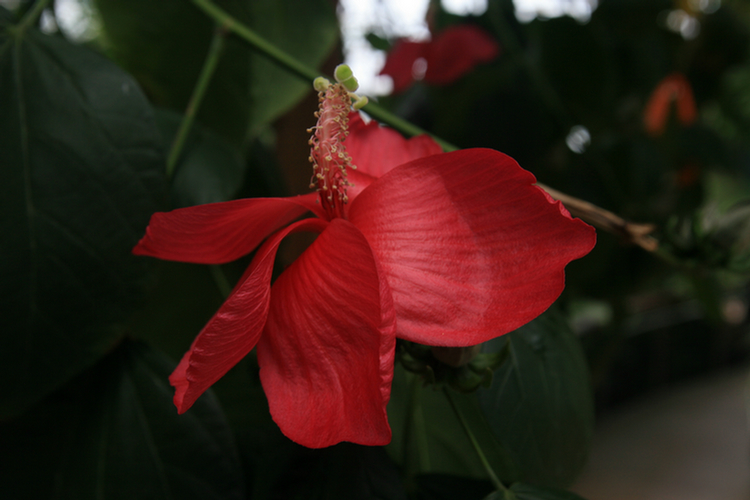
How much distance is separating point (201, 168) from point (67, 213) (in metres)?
0.08

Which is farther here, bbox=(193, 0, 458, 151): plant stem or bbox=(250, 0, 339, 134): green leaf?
bbox=(250, 0, 339, 134): green leaf

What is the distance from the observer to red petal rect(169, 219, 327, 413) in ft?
0.44

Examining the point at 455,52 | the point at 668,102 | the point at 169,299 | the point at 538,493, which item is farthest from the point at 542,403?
the point at 668,102

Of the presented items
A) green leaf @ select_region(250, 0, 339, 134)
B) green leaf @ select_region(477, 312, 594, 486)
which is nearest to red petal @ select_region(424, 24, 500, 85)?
green leaf @ select_region(250, 0, 339, 134)

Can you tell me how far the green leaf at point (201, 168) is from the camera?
0.27m

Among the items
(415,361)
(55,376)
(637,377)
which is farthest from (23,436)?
(637,377)

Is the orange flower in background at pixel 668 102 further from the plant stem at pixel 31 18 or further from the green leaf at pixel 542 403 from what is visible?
the plant stem at pixel 31 18

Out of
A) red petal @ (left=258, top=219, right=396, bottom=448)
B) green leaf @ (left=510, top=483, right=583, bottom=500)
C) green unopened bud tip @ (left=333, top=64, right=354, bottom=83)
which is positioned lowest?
green leaf @ (left=510, top=483, right=583, bottom=500)

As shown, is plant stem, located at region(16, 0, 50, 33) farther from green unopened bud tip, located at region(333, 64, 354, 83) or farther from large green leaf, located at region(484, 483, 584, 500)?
large green leaf, located at region(484, 483, 584, 500)

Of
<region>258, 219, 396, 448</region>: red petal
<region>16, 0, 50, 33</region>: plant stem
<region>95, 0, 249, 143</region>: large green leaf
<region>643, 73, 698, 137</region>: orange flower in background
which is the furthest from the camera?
<region>643, 73, 698, 137</region>: orange flower in background

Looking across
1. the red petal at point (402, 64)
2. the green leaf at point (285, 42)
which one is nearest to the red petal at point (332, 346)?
the green leaf at point (285, 42)

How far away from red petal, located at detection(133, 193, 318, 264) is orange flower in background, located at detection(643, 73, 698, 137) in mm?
626

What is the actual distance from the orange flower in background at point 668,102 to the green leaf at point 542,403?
0.54 meters

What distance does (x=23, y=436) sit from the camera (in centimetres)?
23
